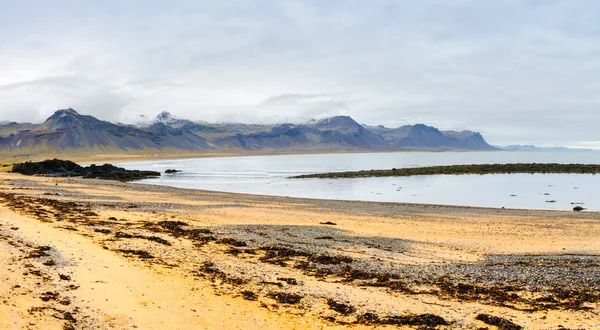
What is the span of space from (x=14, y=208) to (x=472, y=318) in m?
23.2

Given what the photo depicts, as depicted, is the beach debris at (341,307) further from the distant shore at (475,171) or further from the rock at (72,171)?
the distant shore at (475,171)

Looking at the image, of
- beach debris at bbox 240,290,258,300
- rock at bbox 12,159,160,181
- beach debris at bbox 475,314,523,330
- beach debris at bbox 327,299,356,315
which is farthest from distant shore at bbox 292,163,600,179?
beach debris at bbox 475,314,523,330

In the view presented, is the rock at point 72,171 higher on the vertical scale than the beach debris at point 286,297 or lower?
higher

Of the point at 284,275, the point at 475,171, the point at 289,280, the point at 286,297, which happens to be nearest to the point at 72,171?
the point at 475,171

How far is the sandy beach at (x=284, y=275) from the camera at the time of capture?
358 inches

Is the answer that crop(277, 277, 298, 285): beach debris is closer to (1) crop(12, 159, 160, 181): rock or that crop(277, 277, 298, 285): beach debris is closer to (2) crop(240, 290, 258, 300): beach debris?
(2) crop(240, 290, 258, 300): beach debris

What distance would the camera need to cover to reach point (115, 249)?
14578 millimetres

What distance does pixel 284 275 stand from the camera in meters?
12.6

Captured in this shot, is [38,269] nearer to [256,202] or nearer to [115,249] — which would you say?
[115,249]

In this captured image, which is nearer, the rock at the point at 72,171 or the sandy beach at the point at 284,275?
the sandy beach at the point at 284,275

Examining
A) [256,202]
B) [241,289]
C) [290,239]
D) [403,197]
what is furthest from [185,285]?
[403,197]

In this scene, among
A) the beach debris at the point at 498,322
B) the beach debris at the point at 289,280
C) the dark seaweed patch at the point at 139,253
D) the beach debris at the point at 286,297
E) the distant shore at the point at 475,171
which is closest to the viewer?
the beach debris at the point at 498,322

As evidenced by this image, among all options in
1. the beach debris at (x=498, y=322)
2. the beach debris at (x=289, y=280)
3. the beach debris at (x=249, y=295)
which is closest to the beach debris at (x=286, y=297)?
the beach debris at (x=249, y=295)

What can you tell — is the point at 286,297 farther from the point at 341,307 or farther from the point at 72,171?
the point at 72,171
